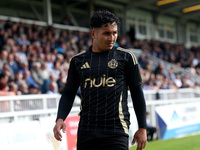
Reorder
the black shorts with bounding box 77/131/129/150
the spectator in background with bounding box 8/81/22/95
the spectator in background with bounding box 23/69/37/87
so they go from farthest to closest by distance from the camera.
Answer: the spectator in background with bounding box 23/69/37/87 < the spectator in background with bounding box 8/81/22/95 < the black shorts with bounding box 77/131/129/150

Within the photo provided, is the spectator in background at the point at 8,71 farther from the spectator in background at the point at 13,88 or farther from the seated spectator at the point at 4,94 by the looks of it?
the seated spectator at the point at 4,94

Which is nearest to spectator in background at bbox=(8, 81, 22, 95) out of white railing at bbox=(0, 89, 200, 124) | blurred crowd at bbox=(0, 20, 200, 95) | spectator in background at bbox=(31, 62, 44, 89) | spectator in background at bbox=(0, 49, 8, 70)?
blurred crowd at bbox=(0, 20, 200, 95)

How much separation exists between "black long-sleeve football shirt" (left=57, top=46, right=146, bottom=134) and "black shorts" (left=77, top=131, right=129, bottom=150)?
49 mm

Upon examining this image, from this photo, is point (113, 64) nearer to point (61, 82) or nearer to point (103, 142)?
point (103, 142)

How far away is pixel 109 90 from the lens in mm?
3096

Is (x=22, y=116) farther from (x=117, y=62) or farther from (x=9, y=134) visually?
(x=117, y=62)

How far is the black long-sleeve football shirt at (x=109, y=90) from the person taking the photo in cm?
309

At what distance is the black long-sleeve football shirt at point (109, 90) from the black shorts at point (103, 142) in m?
0.05

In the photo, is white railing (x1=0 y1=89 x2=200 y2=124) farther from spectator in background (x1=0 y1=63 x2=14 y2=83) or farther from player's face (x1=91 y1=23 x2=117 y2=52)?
player's face (x1=91 y1=23 x2=117 y2=52)

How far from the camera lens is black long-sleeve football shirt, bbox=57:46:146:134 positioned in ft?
10.1

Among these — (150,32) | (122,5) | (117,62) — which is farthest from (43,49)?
(150,32)

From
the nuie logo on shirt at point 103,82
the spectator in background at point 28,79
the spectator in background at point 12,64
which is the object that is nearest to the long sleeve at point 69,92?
the nuie logo on shirt at point 103,82

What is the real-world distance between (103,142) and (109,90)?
0.45 metres

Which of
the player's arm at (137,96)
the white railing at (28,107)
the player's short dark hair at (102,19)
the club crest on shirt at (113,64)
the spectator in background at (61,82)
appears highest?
the player's short dark hair at (102,19)
